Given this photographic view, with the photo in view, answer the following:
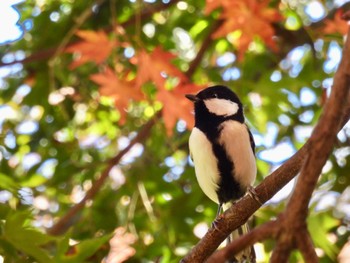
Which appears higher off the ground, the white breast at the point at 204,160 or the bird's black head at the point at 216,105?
the bird's black head at the point at 216,105

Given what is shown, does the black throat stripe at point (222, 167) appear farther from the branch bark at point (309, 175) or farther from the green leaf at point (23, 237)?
the branch bark at point (309, 175)

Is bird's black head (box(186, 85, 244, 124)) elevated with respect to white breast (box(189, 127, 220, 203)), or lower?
elevated

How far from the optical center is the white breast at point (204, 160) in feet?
6.27

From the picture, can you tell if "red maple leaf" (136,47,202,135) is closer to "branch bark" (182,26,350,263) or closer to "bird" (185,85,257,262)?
"bird" (185,85,257,262)

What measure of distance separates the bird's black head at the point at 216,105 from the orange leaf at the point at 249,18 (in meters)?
0.30

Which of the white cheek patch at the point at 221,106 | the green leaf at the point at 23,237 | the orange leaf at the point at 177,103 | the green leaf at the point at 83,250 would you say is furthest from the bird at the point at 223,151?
the green leaf at the point at 23,237

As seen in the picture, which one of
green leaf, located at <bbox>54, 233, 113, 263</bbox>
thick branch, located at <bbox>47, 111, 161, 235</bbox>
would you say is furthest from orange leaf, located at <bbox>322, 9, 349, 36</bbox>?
green leaf, located at <bbox>54, 233, 113, 263</bbox>

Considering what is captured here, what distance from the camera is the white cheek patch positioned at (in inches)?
79.4

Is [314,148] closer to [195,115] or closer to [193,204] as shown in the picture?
[195,115]

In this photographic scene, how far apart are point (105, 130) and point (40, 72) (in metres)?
0.45

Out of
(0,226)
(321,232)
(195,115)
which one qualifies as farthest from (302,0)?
(0,226)

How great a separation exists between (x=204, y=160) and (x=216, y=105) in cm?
22

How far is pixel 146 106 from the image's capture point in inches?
114

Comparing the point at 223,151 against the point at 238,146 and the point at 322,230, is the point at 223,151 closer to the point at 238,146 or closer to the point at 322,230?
the point at 238,146
